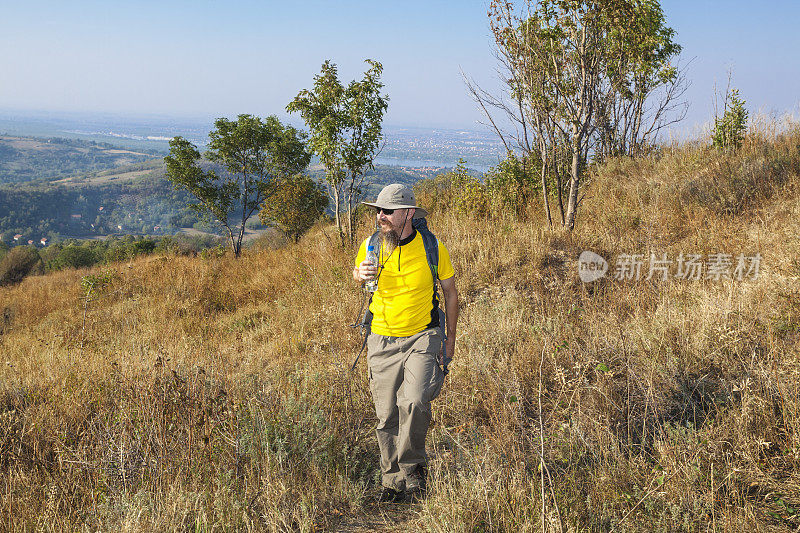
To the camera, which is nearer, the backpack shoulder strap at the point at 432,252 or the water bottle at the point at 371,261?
the water bottle at the point at 371,261

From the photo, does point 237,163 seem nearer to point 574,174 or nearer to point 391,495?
point 574,174

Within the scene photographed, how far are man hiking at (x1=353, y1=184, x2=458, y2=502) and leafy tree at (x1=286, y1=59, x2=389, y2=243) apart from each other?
6436 mm

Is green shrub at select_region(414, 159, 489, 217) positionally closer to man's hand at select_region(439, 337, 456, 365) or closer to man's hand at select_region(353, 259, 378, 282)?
man's hand at select_region(439, 337, 456, 365)

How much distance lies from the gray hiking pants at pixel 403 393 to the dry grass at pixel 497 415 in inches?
8.4

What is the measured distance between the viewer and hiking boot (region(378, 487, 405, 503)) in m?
2.52

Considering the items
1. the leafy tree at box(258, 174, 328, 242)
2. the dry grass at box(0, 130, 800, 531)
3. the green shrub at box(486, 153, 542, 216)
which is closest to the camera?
the dry grass at box(0, 130, 800, 531)

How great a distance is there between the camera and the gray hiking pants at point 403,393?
7.97 feet

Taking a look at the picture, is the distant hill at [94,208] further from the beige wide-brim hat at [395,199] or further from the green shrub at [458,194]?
the beige wide-brim hat at [395,199]

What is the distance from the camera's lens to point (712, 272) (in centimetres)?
507

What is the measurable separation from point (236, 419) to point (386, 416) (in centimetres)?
115

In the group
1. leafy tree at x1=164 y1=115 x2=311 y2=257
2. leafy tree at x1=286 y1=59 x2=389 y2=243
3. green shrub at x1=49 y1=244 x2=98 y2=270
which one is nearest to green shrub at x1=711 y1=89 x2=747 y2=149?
leafy tree at x1=286 y1=59 x2=389 y2=243

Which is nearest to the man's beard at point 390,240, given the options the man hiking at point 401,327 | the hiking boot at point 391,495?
the man hiking at point 401,327

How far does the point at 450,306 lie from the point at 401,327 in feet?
1.21

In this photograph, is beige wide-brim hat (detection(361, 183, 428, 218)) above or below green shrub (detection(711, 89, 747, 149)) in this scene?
below
